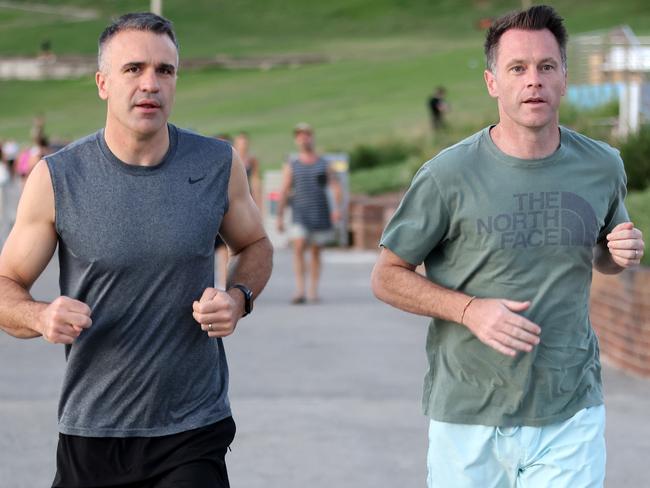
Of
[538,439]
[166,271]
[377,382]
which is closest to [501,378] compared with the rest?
[538,439]

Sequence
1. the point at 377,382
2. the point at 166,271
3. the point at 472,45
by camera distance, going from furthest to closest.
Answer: the point at 472,45 < the point at 377,382 < the point at 166,271

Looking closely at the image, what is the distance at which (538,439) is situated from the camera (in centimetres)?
491

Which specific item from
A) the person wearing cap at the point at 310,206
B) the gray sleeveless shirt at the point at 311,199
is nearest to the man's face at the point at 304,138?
the person wearing cap at the point at 310,206

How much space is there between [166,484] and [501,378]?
1107 mm

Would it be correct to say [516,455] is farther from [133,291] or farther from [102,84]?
[102,84]

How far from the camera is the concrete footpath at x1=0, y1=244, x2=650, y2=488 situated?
8.27 meters

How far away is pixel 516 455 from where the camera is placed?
4.91 meters

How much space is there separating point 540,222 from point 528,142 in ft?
0.86

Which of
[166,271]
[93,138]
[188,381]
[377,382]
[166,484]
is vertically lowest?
[377,382]

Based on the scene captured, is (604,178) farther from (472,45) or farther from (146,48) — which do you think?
(472,45)

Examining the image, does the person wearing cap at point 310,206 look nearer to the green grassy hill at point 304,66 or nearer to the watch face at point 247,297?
the green grassy hill at point 304,66

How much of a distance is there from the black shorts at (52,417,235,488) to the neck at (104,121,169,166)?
88 centimetres

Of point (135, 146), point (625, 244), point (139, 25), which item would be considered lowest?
point (625, 244)

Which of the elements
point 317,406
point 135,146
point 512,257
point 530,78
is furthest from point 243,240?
point 317,406
